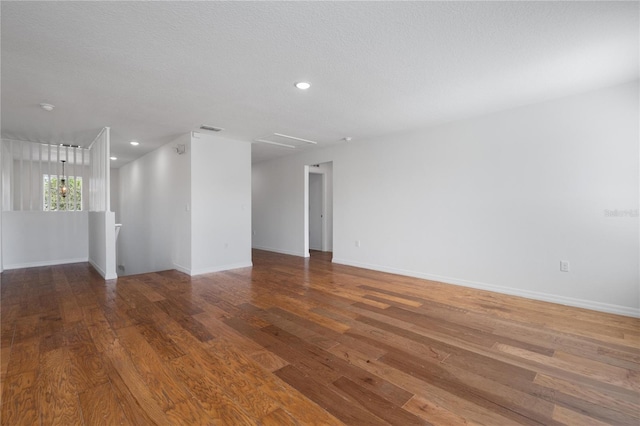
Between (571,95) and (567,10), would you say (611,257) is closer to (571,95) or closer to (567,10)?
(571,95)

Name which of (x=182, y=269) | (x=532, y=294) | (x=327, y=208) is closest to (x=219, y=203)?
(x=182, y=269)

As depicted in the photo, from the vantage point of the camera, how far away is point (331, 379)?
196 cm

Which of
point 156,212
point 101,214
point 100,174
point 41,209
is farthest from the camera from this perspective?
point 156,212

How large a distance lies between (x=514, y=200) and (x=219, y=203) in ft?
15.2

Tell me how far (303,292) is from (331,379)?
6.72 ft

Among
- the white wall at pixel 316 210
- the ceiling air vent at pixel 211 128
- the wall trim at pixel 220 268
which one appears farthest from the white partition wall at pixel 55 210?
the white wall at pixel 316 210

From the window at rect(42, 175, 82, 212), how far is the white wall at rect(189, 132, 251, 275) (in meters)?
3.14

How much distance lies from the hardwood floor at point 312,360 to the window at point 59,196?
9.80 feet

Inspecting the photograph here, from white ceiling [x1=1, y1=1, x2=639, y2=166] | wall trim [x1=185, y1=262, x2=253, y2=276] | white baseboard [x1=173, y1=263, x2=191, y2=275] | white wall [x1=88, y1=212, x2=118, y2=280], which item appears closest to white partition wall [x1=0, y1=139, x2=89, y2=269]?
white wall [x1=88, y1=212, x2=118, y2=280]

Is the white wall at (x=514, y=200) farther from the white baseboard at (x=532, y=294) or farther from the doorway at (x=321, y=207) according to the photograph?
the doorway at (x=321, y=207)

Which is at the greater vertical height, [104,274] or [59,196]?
[59,196]

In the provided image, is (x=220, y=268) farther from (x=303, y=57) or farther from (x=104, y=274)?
(x=303, y=57)

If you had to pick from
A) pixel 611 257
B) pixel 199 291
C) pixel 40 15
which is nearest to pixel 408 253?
pixel 611 257

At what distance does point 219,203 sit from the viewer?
17.8 feet
